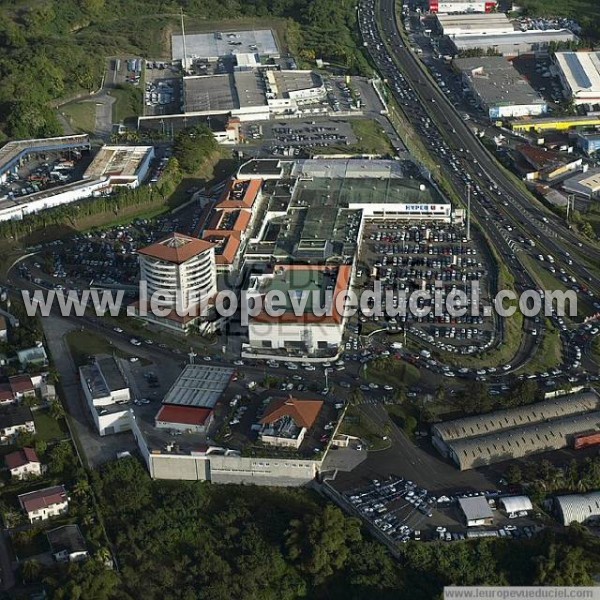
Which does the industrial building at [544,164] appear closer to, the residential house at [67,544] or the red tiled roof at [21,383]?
the red tiled roof at [21,383]

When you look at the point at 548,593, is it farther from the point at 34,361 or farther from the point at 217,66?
the point at 217,66

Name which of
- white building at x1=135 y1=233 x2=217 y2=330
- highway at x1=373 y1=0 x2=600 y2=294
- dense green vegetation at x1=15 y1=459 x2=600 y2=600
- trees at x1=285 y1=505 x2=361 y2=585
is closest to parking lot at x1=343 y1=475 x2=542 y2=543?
dense green vegetation at x1=15 y1=459 x2=600 y2=600

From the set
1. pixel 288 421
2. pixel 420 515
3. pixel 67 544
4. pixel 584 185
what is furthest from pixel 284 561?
pixel 584 185

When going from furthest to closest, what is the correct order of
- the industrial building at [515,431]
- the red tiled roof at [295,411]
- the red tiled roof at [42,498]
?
the red tiled roof at [295,411], the industrial building at [515,431], the red tiled roof at [42,498]

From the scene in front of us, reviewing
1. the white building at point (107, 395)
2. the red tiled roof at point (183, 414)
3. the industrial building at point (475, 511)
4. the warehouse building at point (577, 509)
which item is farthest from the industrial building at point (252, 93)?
the warehouse building at point (577, 509)

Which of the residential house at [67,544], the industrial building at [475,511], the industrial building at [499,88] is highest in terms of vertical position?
the residential house at [67,544]

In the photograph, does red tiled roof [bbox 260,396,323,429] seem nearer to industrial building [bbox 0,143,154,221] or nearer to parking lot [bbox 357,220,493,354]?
parking lot [bbox 357,220,493,354]
